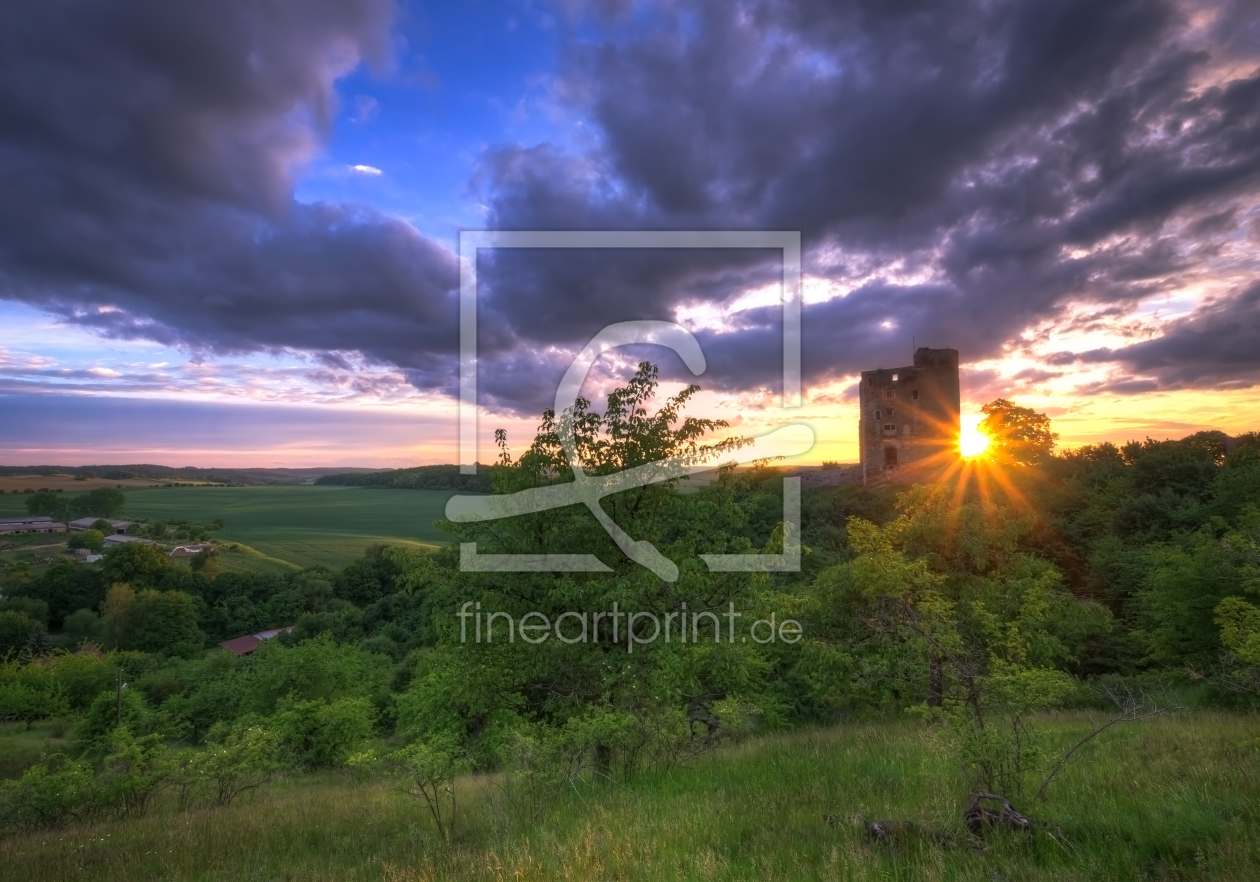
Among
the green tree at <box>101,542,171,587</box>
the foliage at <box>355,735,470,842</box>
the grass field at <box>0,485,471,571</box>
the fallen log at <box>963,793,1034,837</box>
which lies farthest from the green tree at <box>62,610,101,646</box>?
the fallen log at <box>963,793,1034,837</box>

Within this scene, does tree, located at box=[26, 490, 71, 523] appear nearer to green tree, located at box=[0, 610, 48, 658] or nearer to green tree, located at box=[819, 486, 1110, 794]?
green tree, located at box=[0, 610, 48, 658]

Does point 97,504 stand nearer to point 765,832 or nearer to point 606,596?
point 606,596

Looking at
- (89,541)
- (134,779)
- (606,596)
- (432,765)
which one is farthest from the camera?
(89,541)

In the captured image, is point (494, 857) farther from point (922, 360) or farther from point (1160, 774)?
point (922, 360)

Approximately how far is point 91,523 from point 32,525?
8.96m

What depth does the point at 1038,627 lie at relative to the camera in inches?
591

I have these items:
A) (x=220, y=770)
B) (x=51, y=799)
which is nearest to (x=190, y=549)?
(x=51, y=799)

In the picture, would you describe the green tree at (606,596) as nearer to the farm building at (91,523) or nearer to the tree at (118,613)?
the tree at (118,613)

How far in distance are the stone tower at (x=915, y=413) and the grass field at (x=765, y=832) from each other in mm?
49584

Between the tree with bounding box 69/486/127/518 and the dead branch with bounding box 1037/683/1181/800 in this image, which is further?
the tree with bounding box 69/486/127/518

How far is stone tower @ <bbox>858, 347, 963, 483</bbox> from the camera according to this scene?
5609cm

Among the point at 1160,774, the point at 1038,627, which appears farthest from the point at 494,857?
the point at 1038,627

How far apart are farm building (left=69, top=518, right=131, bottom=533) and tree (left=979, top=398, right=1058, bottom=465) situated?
14151 centimetres

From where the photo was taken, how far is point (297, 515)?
137125 millimetres
